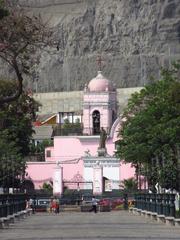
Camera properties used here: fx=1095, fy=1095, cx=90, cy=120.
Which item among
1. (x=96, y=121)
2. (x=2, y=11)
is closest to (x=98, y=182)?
(x=96, y=121)

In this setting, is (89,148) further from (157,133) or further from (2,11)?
(2,11)

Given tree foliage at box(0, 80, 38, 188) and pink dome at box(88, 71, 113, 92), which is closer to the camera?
tree foliage at box(0, 80, 38, 188)

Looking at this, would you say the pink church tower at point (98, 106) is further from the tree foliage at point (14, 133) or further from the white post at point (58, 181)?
the tree foliage at point (14, 133)

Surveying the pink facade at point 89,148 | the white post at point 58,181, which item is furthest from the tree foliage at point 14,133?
the pink facade at point 89,148

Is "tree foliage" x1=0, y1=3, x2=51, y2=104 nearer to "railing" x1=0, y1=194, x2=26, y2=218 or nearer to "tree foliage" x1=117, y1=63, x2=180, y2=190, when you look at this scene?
"railing" x1=0, y1=194, x2=26, y2=218

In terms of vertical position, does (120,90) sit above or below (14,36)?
above

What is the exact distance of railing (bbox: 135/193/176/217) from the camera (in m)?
48.4

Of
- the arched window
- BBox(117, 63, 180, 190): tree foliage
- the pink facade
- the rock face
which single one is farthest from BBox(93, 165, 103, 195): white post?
the rock face

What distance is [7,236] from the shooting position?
3666cm

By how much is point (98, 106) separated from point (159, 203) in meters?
60.3

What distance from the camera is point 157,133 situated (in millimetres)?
68562

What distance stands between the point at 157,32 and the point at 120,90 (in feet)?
87.8

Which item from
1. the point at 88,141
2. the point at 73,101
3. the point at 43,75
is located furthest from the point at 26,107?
the point at 43,75

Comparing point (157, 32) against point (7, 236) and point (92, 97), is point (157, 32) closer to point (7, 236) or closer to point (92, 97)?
point (92, 97)
